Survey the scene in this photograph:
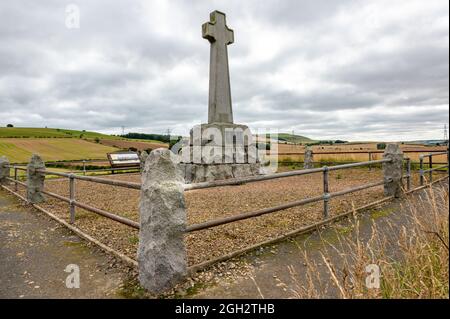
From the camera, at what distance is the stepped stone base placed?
9.19 m

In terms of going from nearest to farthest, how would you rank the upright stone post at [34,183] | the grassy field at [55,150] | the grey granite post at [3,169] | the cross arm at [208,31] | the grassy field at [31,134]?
the upright stone post at [34,183]
the cross arm at [208,31]
the grey granite post at [3,169]
the grassy field at [55,150]
the grassy field at [31,134]

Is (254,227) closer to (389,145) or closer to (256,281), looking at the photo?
(256,281)

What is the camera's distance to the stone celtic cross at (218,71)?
32.4 ft

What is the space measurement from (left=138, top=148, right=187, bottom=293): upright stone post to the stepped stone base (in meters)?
5.77

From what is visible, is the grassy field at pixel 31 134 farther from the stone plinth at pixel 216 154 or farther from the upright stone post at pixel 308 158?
the upright stone post at pixel 308 158

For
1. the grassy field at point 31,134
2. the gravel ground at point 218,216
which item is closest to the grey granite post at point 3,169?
the gravel ground at point 218,216

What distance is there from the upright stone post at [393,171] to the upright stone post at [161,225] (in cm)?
566

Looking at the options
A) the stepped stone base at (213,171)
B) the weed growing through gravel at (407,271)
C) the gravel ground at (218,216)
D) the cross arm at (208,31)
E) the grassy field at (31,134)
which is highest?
the cross arm at (208,31)

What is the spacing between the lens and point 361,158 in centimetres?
1575

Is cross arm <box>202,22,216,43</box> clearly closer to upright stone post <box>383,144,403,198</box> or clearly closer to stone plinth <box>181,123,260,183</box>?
stone plinth <box>181,123,260,183</box>

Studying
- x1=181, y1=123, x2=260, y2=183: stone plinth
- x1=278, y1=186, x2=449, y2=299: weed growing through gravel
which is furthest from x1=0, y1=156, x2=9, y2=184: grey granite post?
x1=278, y1=186, x2=449, y2=299: weed growing through gravel
